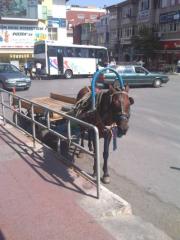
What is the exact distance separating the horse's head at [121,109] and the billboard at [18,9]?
141 feet

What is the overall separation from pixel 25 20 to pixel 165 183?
43055mm

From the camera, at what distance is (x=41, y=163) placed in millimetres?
6367

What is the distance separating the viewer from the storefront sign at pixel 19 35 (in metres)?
44.6

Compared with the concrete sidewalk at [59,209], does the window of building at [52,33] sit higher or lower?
higher

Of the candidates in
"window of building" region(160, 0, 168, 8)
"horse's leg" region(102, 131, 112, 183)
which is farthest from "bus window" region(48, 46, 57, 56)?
"horse's leg" region(102, 131, 112, 183)

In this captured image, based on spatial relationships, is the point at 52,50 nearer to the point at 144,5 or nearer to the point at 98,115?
the point at 98,115

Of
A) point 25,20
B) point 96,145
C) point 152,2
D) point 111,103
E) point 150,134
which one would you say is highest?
point 152,2

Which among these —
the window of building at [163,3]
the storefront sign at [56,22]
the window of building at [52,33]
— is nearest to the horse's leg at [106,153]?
the storefront sign at [56,22]

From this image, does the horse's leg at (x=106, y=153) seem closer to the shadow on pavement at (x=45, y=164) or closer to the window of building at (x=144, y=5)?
the shadow on pavement at (x=45, y=164)

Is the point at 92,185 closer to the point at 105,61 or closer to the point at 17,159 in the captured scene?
the point at 17,159

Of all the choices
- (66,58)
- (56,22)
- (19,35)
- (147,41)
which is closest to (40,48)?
(66,58)

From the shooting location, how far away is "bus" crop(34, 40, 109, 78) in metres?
32.5

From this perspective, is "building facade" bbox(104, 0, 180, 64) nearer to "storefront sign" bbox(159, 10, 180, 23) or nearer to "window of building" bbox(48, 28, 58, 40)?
"storefront sign" bbox(159, 10, 180, 23)

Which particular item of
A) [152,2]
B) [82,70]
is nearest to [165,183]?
[82,70]
